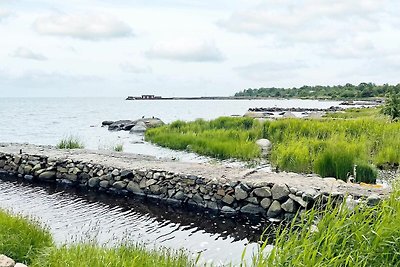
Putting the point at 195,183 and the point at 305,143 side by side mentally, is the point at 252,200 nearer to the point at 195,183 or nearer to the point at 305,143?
the point at 195,183

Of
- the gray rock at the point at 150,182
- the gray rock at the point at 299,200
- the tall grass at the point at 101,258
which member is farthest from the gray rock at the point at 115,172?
the tall grass at the point at 101,258

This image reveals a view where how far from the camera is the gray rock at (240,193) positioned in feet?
34.4

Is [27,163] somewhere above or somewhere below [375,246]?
below

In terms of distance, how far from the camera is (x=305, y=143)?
16047 millimetres

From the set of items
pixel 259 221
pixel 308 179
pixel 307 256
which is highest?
pixel 307 256

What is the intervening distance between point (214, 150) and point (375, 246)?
47.0ft

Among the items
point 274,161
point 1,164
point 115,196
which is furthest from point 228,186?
point 1,164

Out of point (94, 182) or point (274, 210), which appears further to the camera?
point (94, 182)

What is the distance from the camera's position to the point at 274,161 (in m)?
15.6

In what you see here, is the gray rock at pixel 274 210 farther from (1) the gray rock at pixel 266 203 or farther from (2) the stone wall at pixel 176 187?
(1) the gray rock at pixel 266 203

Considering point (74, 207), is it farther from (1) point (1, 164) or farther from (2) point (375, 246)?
(2) point (375, 246)

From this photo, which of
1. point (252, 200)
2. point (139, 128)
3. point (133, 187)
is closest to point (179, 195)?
point (133, 187)

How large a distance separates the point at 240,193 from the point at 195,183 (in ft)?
4.56

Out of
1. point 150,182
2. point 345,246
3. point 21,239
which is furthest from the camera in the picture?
point 150,182
